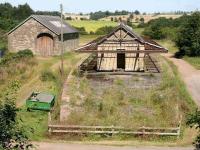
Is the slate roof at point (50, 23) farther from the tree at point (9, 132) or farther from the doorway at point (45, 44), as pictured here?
the tree at point (9, 132)

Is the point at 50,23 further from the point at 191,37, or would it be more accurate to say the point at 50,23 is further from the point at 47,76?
the point at 191,37

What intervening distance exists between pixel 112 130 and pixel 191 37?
27.3 m

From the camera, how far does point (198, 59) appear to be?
42.8 m

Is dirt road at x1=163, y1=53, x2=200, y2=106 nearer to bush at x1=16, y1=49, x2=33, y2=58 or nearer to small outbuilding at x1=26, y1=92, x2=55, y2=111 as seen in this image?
small outbuilding at x1=26, y1=92, x2=55, y2=111

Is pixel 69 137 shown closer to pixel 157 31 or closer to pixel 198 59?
pixel 198 59

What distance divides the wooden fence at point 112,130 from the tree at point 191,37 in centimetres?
2531

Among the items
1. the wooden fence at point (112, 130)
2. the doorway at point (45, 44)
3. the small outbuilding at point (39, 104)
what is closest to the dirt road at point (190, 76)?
the wooden fence at point (112, 130)

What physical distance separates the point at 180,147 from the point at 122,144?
8.09 ft

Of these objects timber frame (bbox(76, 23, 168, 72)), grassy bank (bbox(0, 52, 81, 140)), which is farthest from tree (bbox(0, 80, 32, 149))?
timber frame (bbox(76, 23, 168, 72))

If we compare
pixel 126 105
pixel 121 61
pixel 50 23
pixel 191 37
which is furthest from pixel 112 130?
pixel 191 37

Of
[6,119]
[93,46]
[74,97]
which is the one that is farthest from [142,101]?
[6,119]

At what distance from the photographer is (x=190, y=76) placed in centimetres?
3406

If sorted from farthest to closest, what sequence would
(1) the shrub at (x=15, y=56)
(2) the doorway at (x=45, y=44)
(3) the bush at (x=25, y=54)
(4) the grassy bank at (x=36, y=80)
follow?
(2) the doorway at (x=45, y=44) < (3) the bush at (x=25, y=54) < (1) the shrub at (x=15, y=56) < (4) the grassy bank at (x=36, y=80)

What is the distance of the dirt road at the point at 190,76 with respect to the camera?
2801 centimetres
